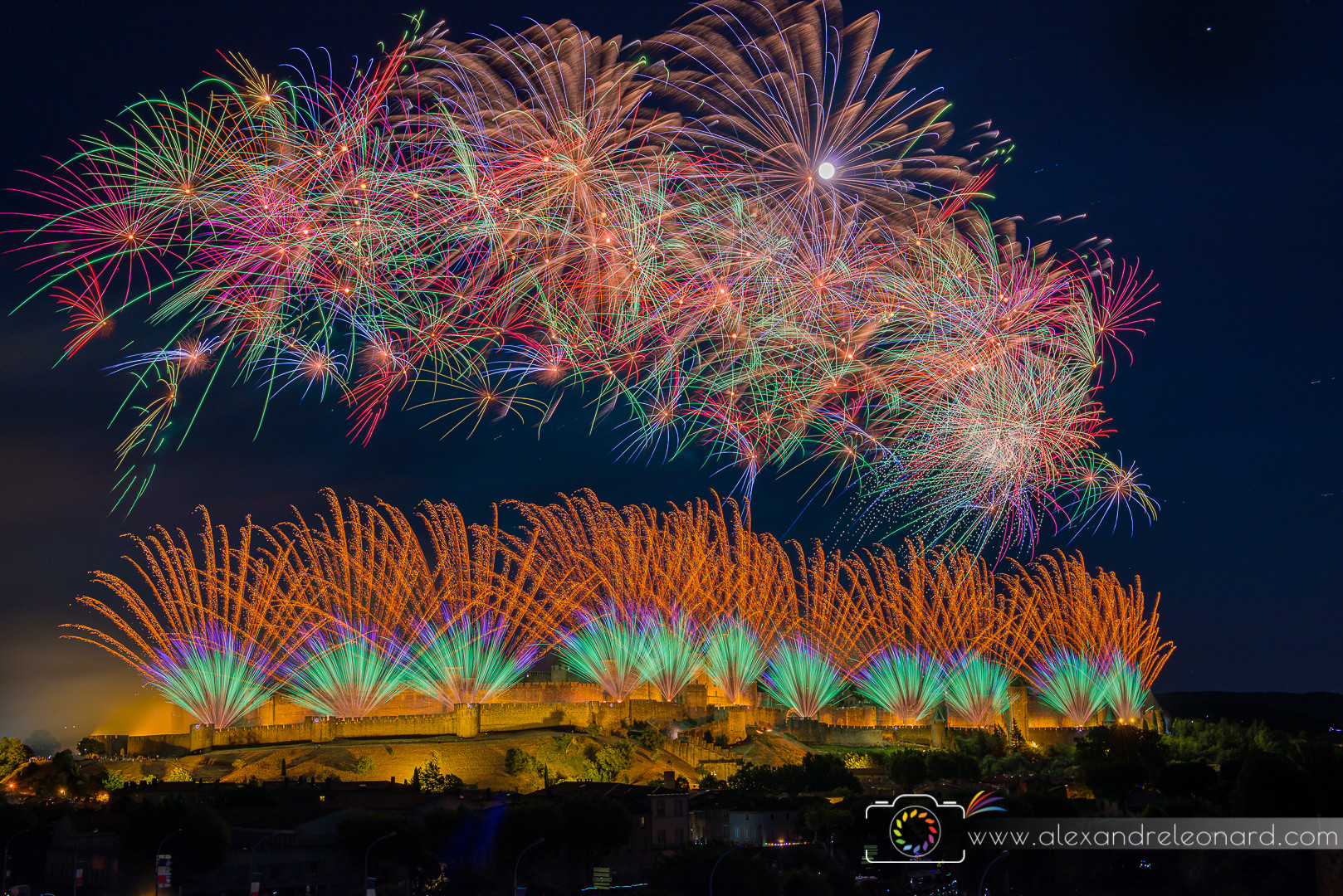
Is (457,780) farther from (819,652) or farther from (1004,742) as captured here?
(1004,742)

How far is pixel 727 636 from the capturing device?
90.2m

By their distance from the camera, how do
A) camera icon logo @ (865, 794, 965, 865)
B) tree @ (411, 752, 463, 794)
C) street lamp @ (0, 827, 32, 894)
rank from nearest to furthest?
street lamp @ (0, 827, 32, 894), camera icon logo @ (865, 794, 965, 865), tree @ (411, 752, 463, 794)

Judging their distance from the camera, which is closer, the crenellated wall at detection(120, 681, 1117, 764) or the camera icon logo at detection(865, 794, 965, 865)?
the camera icon logo at detection(865, 794, 965, 865)

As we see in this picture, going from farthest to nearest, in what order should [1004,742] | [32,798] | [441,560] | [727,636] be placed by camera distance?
[1004,742]
[727,636]
[441,560]
[32,798]

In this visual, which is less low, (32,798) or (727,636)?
(727,636)

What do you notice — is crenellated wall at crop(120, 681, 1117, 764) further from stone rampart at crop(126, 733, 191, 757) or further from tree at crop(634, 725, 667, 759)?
tree at crop(634, 725, 667, 759)

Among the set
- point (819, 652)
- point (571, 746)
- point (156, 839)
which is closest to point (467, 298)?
point (156, 839)

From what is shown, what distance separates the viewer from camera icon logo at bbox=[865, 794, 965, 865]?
55.3 metres

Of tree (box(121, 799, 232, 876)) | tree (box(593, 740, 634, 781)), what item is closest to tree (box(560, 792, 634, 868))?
tree (box(121, 799, 232, 876))

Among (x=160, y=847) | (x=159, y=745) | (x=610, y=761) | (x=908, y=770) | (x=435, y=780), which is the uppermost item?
(x=159, y=745)

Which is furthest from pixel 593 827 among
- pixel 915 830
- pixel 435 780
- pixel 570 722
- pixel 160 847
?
pixel 570 722

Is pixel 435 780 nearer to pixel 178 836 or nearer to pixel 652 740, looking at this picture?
pixel 652 740

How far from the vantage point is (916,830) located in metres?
58.1

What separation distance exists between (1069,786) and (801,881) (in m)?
35.7
